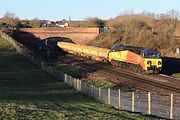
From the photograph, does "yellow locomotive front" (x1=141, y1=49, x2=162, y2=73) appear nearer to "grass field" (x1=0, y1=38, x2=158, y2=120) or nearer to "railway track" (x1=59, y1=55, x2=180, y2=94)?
"railway track" (x1=59, y1=55, x2=180, y2=94)

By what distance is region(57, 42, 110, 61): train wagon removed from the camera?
243 ft

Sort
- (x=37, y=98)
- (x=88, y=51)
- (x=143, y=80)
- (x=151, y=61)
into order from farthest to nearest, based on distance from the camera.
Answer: (x=88, y=51)
(x=151, y=61)
(x=143, y=80)
(x=37, y=98)

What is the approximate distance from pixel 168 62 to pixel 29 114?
43.4 m

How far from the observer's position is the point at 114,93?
3070 centimetres

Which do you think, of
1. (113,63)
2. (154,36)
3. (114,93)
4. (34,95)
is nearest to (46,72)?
(113,63)

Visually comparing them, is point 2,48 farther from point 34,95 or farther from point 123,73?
point 34,95

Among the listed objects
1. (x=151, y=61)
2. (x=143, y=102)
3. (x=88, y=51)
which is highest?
(x=143, y=102)

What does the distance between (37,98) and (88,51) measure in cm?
5022

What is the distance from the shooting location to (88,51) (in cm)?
8294

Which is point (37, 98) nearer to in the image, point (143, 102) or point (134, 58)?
point (143, 102)

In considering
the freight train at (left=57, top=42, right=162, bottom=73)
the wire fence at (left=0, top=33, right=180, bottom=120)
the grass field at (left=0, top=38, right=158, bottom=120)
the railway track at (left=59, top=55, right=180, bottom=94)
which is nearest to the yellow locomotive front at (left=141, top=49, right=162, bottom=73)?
the freight train at (left=57, top=42, right=162, bottom=73)

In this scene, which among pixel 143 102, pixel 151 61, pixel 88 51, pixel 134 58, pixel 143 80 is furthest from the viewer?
pixel 88 51

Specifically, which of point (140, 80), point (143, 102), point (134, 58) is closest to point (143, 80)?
point (140, 80)

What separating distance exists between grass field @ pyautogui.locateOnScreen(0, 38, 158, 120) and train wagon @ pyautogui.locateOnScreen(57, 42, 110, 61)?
11292 mm
